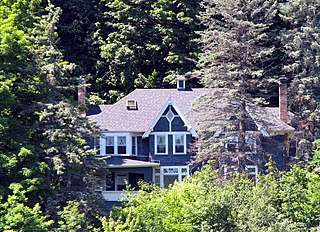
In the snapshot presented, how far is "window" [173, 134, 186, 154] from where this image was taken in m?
Answer: 53.2

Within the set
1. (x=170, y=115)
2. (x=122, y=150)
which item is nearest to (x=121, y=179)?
(x=122, y=150)

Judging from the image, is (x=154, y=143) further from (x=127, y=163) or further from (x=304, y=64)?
(x=304, y=64)

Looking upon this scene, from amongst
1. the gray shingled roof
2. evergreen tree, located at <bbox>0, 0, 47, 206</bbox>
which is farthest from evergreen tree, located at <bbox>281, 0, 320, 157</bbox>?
evergreen tree, located at <bbox>0, 0, 47, 206</bbox>

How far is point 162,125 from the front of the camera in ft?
174

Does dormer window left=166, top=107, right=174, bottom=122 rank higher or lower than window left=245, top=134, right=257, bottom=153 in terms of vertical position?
higher

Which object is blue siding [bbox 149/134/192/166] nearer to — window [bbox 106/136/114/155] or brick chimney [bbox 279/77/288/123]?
window [bbox 106/136/114/155]

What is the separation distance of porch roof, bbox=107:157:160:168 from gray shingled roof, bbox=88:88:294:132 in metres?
1.67

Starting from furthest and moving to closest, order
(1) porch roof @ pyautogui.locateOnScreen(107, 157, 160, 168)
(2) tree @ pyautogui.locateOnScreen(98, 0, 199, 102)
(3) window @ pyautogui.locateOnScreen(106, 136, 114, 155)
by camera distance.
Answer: (2) tree @ pyautogui.locateOnScreen(98, 0, 199, 102), (3) window @ pyautogui.locateOnScreen(106, 136, 114, 155), (1) porch roof @ pyautogui.locateOnScreen(107, 157, 160, 168)

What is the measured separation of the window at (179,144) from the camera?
53219mm

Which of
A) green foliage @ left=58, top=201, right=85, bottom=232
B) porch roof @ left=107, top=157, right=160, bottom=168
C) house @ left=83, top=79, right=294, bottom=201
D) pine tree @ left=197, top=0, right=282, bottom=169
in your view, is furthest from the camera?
house @ left=83, top=79, right=294, bottom=201

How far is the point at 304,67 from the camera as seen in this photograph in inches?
2357

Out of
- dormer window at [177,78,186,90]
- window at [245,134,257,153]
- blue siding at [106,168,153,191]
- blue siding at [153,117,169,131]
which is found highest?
dormer window at [177,78,186,90]

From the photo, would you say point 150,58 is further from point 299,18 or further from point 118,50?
point 299,18

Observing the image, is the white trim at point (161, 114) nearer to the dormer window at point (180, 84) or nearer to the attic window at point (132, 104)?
the attic window at point (132, 104)
